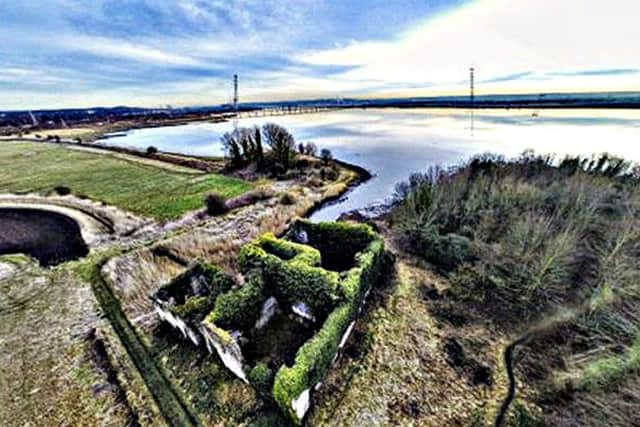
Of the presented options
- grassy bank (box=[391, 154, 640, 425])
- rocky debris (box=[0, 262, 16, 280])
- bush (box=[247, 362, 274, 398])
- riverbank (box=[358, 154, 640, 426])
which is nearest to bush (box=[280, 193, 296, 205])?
grassy bank (box=[391, 154, 640, 425])

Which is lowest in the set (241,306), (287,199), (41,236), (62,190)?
(241,306)

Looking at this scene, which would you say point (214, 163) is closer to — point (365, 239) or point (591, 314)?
point (365, 239)

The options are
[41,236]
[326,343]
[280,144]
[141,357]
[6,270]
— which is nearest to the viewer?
[326,343]

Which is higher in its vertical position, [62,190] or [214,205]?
[62,190]

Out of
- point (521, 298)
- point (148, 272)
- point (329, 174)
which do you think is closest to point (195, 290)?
point (148, 272)

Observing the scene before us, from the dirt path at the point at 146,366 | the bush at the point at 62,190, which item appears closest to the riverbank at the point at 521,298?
the dirt path at the point at 146,366

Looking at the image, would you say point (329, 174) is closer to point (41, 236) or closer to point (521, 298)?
point (521, 298)

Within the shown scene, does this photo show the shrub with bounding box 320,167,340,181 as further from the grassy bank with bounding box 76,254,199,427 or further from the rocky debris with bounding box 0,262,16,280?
the rocky debris with bounding box 0,262,16,280
